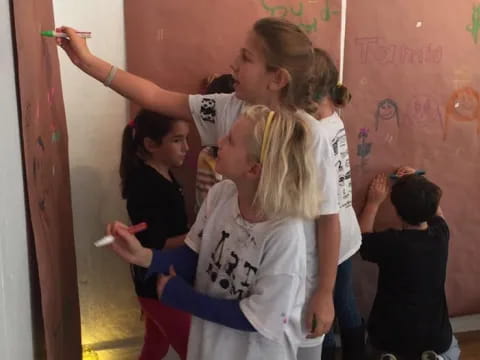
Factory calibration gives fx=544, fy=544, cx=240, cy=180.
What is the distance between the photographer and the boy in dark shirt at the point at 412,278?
1.70 meters

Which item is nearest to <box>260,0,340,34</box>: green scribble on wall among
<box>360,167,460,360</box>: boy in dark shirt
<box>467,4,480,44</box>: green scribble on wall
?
<box>467,4,480,44</box>: green scribble on wall

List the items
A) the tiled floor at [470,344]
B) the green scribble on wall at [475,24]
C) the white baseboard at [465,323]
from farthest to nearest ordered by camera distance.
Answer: the white baseboard at [465,323] < the tiled floor at [470,344] < the green scribble on wall at [475,24]

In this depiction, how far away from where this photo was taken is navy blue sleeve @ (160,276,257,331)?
1075 mm

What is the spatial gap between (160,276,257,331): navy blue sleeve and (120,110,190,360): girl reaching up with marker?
33 cm

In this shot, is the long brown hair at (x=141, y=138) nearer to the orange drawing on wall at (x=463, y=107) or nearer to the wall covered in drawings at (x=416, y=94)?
the wall covered in drawings at (x=416, y=94)

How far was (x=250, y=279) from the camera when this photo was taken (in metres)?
1.09

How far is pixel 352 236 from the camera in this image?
1500 mm

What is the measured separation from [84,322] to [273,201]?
108 cm

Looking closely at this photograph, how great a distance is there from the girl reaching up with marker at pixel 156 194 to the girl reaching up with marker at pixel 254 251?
0.31 metres

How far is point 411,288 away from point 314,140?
0.82 meters

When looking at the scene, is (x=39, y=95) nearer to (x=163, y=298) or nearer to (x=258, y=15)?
(x=163, y=298)

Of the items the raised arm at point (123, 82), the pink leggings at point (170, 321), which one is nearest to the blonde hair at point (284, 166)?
the raised arm at point (123, 82)

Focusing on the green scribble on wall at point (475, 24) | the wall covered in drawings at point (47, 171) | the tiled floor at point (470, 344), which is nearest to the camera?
the wall covered in drawings at point (47, 171)

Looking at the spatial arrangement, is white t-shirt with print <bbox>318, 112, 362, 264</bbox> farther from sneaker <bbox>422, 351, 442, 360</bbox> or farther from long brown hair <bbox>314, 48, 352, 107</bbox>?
sneaker <bbox>422, 351, 442, 360</bbox>
